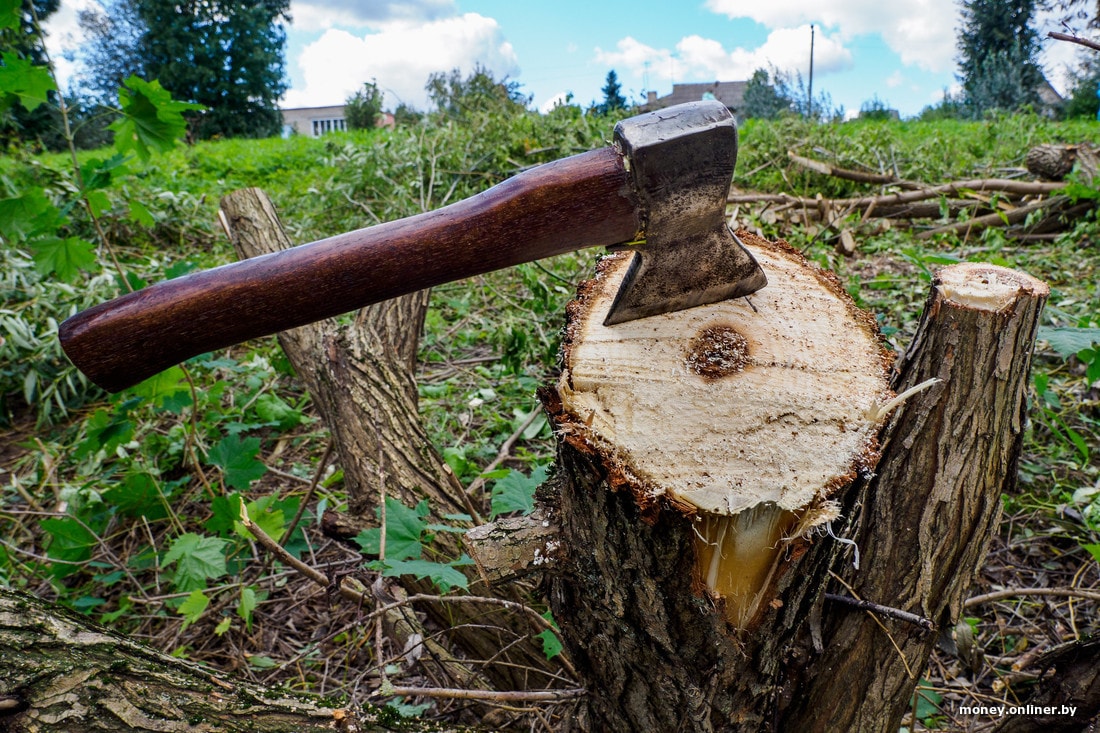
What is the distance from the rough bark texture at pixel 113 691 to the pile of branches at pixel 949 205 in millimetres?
4069

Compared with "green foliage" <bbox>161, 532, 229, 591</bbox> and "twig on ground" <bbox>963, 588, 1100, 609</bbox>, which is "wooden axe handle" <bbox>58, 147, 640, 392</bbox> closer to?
"green foliage" <bbox>161, 532, 229, 591</bbox>

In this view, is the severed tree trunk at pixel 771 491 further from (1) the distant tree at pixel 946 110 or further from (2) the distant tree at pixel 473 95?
(1) the distant tree at pixel 946 110

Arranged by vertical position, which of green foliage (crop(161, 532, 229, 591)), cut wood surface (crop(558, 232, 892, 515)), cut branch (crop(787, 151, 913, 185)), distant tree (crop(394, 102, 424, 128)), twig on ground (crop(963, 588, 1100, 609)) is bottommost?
twig on ground (crop(963, 588, 1100, 609))

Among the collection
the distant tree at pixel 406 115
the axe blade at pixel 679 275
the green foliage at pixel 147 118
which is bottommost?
the axe blade at pixel 679 275

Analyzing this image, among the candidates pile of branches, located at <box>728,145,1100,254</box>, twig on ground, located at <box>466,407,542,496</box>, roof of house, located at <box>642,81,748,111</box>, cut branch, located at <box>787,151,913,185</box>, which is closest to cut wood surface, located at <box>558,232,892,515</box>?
twig on ground, located at <box>466,407,542,496</box>

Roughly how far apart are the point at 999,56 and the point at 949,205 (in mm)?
18040

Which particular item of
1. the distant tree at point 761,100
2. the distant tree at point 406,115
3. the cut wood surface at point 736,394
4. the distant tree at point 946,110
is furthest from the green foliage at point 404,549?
the distant tree at point 946,110

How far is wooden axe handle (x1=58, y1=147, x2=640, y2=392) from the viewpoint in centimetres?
126

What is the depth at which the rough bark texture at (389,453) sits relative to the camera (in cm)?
168

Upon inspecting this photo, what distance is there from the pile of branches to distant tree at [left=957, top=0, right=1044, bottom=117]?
9.12 m

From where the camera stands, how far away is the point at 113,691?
1.03 m

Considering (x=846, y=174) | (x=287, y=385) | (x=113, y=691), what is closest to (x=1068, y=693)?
(x=113, y=691)

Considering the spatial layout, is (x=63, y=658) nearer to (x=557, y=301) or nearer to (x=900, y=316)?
(x=557, y=301)

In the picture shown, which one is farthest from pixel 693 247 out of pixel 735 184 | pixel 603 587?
pixel 735 184
